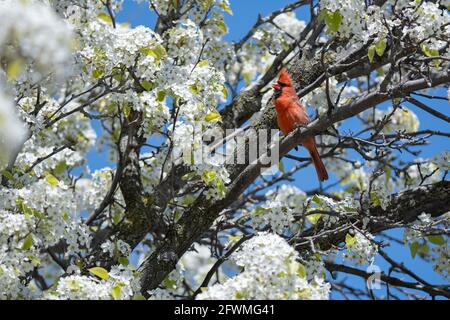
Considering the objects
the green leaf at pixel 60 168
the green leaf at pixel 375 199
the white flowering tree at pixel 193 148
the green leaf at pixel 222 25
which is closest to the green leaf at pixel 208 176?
the white flowering tree at pixel 193 148

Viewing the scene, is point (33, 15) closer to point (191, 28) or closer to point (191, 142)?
point (191, 142)

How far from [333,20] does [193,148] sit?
123cm

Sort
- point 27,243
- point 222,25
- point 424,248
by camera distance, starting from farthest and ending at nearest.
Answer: point 222,25, point 424,248, point 27,243

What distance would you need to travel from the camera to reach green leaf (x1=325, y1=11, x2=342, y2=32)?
16.9 feet

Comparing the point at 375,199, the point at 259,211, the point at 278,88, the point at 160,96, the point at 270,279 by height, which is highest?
the point at 278,88

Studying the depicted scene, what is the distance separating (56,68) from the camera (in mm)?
4875

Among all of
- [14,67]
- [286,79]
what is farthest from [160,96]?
[286,79]

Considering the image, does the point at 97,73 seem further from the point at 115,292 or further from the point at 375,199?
the point at 375,199

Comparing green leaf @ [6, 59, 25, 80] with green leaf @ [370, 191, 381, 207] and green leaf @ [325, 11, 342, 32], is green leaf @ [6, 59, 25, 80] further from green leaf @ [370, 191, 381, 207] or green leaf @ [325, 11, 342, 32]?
green leaf @ [370, 191, 381, 207]

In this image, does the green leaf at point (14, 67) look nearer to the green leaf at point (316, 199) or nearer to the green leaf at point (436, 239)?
the green leaf at point (316, 199)

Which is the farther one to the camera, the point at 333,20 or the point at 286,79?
the point at 286,79

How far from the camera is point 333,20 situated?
5164mm
